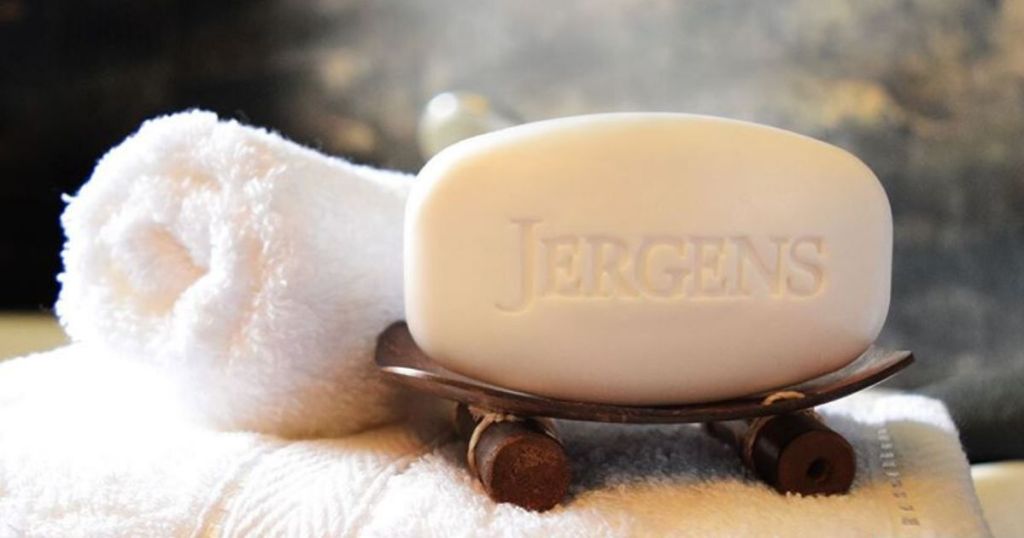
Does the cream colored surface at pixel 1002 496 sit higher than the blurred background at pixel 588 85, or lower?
lower

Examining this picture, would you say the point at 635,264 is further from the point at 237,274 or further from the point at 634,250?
the point at 237,274

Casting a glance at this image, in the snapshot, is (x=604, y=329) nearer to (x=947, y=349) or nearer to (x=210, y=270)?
(x=210, y=270)

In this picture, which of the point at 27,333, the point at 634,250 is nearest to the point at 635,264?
the point at 634,250

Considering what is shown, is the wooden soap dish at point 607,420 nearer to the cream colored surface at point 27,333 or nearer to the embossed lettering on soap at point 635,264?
the embossed lettering on soap at point 635,264

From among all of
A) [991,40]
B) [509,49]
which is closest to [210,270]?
[509,49]

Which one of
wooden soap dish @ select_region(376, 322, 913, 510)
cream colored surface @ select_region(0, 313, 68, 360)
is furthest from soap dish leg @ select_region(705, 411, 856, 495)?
cream colored surface @ select_region(0, 313, 68, 360)

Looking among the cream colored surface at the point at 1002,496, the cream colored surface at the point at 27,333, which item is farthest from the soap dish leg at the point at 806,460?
the cream colored surface at the point at 27,333
